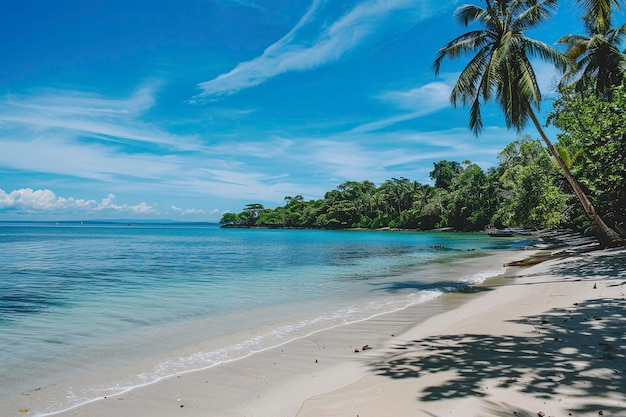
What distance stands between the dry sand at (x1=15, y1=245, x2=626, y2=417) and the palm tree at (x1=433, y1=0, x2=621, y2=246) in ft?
33.3

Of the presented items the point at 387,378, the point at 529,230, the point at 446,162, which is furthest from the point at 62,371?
the point at 446,162

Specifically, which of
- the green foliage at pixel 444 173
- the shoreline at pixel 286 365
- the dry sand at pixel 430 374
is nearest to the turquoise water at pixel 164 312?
the shoreline at pixel 286 365

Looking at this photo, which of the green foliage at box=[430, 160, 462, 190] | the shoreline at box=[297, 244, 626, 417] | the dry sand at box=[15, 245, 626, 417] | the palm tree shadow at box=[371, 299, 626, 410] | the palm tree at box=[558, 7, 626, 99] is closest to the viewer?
the shoreline at box=[297, 244, 626, 417]

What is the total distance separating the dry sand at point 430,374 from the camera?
14.3 ft

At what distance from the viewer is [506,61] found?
1656 cm

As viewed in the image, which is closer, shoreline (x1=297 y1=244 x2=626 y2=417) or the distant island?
shoreline (x1=297 y1=244 x2=626 y2=417)

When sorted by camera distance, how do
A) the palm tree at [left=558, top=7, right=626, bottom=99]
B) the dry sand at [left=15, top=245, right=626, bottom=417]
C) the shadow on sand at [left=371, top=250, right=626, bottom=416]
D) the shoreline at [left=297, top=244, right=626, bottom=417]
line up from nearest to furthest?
the shoreline at [left=297, top=244, right=626, bottom=417], the dry sand at [left=15, top=245, right=626, bottom=417], the shadow on sand at [left=371, top=250, right=626, bottom=416], the palm tree at [left=558, top=7, right=626, bottom=99]

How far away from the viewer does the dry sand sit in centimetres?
435

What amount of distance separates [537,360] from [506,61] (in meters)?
14.5

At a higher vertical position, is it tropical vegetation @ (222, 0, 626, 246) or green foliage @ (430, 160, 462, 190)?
green foliage @ (430, 160, 462, 190)

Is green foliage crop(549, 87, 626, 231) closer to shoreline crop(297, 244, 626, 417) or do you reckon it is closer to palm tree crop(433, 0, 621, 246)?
palm tree crop(433, 0, 621, 246)

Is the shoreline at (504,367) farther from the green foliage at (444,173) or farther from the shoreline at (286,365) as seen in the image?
the green foliage at (444,173)

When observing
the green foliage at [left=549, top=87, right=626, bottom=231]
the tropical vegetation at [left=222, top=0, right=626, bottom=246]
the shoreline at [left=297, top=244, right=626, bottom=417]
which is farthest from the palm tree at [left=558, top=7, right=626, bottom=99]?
the shoreline at [left=297, top=244, right=626, bottom=417]

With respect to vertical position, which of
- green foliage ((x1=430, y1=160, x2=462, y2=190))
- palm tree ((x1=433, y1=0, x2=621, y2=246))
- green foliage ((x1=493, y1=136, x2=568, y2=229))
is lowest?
green foliage ((x1=493, y1=136, x2=568, y2=229))
